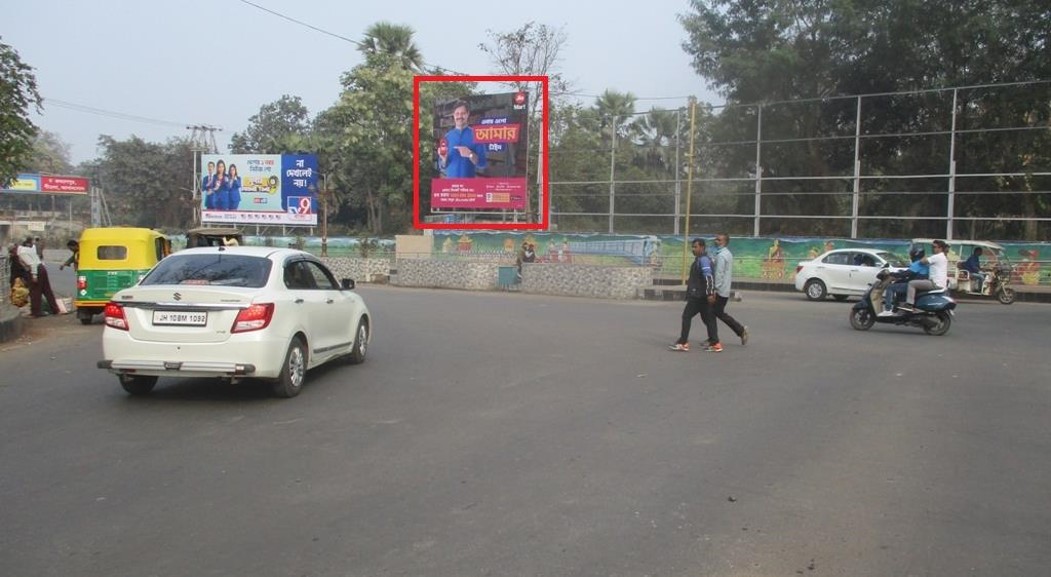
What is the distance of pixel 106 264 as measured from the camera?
52.3 ft

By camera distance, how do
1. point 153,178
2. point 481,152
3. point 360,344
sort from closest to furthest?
point 360,344
point 481,152
point 153,178

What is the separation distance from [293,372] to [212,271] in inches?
51.7

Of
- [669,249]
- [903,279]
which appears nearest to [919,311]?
[903,279]

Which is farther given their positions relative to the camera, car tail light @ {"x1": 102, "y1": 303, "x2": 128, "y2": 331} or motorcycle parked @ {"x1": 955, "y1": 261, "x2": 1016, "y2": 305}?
motorcycle parked @ {"x1": 955, "y1": 261, "x2": 1016, "y2": 305}

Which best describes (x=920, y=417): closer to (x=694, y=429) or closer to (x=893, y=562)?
(x=694, y=429)

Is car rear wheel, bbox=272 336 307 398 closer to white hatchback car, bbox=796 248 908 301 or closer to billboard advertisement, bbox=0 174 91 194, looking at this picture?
white hatchback car, bbox=796 248 908 301

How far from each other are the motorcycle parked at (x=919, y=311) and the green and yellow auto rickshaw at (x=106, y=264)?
44.1 feet

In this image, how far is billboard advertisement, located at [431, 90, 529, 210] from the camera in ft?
104

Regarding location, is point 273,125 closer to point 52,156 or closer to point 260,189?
point 260,189

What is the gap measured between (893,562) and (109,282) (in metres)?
15.3

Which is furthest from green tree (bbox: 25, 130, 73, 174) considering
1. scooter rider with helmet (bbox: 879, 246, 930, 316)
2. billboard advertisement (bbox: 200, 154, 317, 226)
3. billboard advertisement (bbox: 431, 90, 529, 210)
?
scooter rider with helmet (bbox: 879, 246, 930, 316)

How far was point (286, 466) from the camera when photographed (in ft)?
19.2

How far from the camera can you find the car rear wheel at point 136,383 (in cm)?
832

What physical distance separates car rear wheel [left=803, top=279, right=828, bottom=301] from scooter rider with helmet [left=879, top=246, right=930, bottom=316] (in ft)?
31.2
